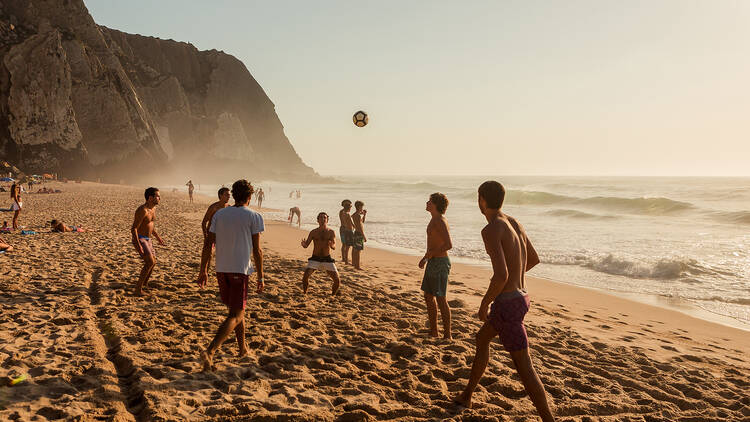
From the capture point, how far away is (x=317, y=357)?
14.6 feet

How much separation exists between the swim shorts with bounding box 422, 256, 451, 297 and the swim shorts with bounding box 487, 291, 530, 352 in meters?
1.75

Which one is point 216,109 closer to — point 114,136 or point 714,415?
point 114,136

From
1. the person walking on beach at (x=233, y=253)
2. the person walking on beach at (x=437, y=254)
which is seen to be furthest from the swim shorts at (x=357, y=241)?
the person walking on beach at (x=233, y=253)

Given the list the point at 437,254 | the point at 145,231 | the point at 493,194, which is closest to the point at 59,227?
the point at 145,231

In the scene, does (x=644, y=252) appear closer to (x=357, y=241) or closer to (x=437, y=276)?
(x=357, y=241)

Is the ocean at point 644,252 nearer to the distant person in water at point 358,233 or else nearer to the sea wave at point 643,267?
the sea wave at point 643,267

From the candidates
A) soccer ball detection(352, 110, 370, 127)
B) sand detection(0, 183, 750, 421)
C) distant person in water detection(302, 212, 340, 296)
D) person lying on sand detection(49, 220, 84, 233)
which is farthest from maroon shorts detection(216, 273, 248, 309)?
person lying on sand detection(49, 220, 84, 233)

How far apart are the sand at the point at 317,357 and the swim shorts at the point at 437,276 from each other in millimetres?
697

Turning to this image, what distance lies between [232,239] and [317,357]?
161 cm

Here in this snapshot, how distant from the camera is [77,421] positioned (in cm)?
294

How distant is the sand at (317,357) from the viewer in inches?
135

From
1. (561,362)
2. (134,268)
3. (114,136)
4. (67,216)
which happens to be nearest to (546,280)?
(561,362)

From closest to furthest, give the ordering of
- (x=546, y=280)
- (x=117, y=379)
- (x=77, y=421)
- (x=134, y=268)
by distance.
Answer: (x=77, y=421) → (x=117, y=379) → (x=134, y=268) → (x=546, y=280)

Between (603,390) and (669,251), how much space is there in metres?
13.3
